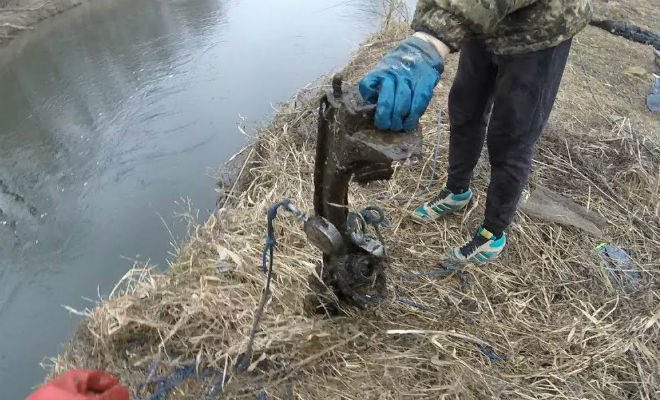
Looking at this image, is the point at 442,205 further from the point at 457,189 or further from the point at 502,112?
the point at 502,112

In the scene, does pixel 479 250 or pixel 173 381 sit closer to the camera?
pixel 173 381

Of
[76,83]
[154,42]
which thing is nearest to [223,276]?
[76,83]

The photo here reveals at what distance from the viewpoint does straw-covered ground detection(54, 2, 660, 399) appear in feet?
6.13

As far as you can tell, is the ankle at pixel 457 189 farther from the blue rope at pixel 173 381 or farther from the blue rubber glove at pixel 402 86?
the blue rope at pixel 173 381

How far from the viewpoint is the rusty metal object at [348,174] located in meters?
1.46

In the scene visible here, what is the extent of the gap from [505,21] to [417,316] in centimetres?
121

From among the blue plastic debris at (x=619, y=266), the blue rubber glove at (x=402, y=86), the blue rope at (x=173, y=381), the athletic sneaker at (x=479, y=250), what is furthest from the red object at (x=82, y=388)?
the blue plastic debris at (x=619, y=266)

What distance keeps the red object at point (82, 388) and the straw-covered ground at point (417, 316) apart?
157 millimetres

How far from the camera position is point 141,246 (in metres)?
3.48

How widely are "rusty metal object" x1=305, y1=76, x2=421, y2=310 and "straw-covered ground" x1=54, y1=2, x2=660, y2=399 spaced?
0.20 meters

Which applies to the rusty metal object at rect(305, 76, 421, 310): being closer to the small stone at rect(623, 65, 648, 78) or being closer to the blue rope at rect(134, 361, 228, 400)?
the blue rope at rect(134, 361, 228, 400)

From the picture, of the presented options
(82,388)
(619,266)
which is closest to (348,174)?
(82,388)

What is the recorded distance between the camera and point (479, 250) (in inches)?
90.7

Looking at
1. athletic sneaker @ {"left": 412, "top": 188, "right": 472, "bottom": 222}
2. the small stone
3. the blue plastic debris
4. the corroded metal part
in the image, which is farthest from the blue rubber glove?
the small stone
